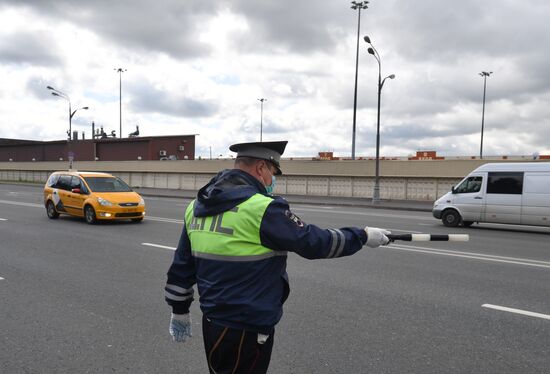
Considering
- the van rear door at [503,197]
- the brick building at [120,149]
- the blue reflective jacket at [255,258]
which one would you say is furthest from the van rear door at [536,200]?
the brick building at [120,149]

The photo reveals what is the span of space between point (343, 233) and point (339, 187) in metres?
28.7

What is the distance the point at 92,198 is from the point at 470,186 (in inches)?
455

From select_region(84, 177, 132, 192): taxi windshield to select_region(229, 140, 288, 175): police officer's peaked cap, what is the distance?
1356cm

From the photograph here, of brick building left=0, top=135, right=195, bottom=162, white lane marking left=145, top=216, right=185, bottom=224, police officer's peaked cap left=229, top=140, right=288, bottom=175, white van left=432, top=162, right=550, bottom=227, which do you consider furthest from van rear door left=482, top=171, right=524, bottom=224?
brick building left=0, top=135, right=195, bottom=162

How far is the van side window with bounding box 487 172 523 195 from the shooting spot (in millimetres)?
15148

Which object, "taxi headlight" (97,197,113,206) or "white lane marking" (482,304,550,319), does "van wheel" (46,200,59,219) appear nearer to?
"taxi headlight" (97,197,113,206)

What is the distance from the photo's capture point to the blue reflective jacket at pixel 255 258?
232cm

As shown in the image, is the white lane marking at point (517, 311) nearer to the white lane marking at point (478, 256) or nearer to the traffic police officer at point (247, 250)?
the white lane marking at point (478, 256)

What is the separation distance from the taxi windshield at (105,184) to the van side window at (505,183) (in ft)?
37.0

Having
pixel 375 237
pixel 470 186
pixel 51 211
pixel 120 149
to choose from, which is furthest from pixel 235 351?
pixel 120 149

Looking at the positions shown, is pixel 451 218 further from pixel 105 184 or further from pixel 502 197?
pixel 105 184

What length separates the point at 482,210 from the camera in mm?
15586

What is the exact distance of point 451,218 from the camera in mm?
16094

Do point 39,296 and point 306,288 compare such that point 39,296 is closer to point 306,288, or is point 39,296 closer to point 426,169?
point 306,288
